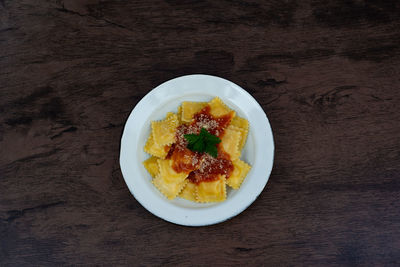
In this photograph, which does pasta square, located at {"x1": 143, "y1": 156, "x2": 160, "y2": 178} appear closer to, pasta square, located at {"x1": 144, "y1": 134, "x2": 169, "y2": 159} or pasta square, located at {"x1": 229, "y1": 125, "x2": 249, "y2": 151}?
pasta square, located at {"x1": 144, "y1": 134, "x2": 169, "y2": 159}

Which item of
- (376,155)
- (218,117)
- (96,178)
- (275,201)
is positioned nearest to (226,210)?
(275,201)

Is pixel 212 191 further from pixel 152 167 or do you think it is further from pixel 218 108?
pixel 218 108

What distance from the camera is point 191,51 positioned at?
3.40 meters

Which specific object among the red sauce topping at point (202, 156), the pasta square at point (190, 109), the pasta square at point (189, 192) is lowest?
the pasta square at point (189, 192)

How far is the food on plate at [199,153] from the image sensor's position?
10.3 ft

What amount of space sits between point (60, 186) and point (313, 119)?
2.49 metres

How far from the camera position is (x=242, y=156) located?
329 centimetres

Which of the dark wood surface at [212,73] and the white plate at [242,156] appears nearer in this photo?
the white plate at [242,156]

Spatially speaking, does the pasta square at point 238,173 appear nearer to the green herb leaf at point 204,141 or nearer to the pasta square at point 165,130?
the green herb leaf at point 204,141

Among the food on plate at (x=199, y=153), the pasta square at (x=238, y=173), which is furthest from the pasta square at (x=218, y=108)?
the pasta square at (x=238, y=173)

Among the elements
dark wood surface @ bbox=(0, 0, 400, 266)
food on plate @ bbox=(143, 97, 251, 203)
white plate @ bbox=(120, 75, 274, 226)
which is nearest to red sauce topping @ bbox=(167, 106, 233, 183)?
food on plate @ bbox=(143, 97, 251, 203)

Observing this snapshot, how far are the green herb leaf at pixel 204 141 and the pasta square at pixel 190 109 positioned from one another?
25cm

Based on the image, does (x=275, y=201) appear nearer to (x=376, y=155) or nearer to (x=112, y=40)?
(x=376, y=155)

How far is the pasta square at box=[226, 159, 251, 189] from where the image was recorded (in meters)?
3.16
